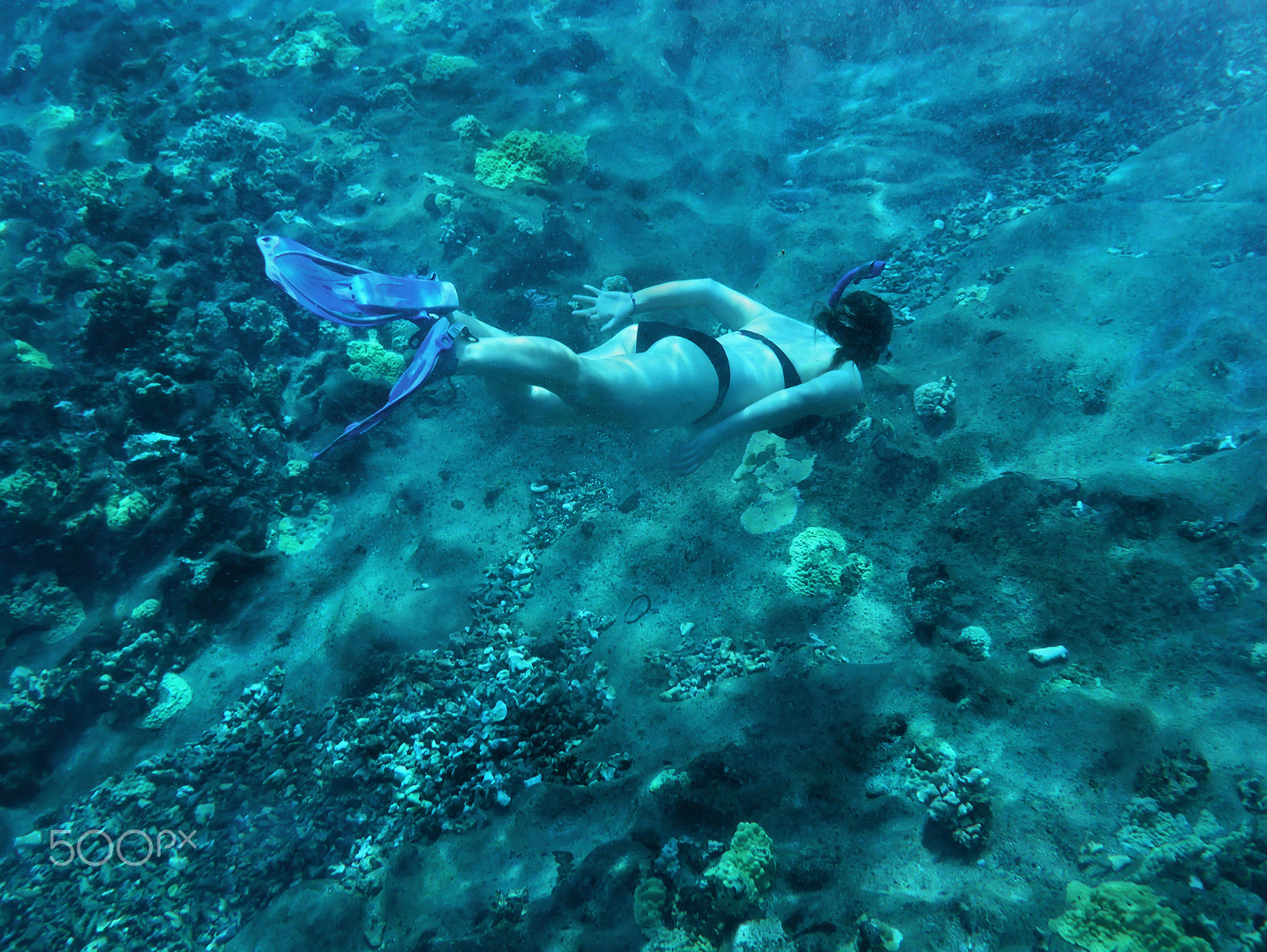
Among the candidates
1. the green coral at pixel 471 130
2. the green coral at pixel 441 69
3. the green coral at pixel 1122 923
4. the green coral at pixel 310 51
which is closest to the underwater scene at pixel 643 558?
the green coral at pixel 1122 923

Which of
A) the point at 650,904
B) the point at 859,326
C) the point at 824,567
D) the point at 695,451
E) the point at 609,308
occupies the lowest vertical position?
the point at 650,904

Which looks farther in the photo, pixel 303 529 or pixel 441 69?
pixel 441 69

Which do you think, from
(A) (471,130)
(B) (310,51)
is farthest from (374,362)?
(B) (310,51)

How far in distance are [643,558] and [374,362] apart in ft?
11.5

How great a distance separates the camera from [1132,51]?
26.8ft

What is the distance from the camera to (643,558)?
3941 mm

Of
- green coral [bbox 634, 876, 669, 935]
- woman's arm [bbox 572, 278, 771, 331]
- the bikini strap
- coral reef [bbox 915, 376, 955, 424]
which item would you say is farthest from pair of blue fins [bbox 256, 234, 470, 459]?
coral reef [bbox 915, 376, 955, 424]

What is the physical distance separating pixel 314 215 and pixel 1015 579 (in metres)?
8.99

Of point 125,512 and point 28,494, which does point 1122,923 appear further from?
point 28,494

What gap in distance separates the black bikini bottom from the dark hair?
0.37 metres

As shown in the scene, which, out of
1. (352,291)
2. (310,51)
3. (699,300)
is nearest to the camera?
(352,291)

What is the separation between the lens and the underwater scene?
102 inches

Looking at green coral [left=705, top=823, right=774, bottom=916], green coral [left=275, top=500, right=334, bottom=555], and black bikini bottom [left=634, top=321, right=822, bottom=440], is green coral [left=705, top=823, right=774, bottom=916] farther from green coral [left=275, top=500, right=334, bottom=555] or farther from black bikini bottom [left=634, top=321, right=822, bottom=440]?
green coral [left=275, top=500, right=334, bottom=555]
